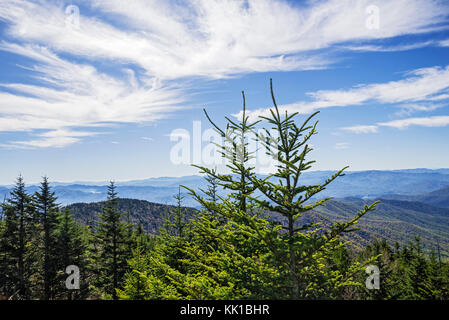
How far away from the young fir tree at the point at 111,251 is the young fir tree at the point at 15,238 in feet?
20.7

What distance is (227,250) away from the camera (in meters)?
7.86

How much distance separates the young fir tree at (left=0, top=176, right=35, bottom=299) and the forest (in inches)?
3.5

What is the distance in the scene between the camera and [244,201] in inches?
349

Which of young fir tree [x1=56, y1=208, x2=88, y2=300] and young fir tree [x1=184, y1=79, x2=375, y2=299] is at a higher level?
young fir tree [x1=184, y1=79, x2=375, y2=299]

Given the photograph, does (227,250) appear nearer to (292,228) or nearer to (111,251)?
(292,228)

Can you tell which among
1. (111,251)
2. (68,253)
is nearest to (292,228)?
(111,251)

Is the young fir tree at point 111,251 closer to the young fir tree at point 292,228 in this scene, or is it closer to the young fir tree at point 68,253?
the young fir tree at point 68,253

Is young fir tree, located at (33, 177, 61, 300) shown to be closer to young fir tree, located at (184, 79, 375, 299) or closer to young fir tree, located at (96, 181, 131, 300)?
young fir tree, located at (96, 181, 131, 300)

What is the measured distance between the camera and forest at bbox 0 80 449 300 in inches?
239

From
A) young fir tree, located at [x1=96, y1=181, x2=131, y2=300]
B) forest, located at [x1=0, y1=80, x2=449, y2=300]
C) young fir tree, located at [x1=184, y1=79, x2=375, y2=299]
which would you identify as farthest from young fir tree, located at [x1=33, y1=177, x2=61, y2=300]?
young fir tree, located at [x1=184, y1=79, x2=375, y2=299]

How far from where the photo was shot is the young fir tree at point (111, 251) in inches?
1030

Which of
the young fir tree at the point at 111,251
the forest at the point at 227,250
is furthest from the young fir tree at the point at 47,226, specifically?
the young fir tree at the point at 111,251

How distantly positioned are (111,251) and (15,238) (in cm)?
898
